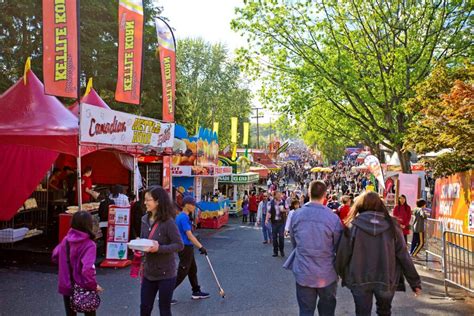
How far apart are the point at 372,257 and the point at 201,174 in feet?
51.8

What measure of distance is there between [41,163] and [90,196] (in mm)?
2577

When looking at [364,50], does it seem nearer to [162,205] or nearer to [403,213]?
→ [403,213]

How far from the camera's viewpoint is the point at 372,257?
3949 millimetres

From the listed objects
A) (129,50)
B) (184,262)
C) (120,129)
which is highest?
(129,50)

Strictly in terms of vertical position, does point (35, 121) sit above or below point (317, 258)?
above

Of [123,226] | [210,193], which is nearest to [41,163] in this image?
[123,226]

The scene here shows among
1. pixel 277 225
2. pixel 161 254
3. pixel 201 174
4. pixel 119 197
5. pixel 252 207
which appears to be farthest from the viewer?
pixel 252 207

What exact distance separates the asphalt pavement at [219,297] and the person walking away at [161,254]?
5.87ft

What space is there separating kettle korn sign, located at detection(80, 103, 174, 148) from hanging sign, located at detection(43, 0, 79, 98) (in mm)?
587

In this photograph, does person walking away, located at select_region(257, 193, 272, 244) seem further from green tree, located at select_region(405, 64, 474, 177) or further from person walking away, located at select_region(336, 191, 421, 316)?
person walking away, located at select_region(336, 191, 421, 316)

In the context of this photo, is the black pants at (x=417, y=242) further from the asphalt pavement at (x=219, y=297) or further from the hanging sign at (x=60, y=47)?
the hanging sign at (x=60, y=47)

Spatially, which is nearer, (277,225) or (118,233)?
(118,233)

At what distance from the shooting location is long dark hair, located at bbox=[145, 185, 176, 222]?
14.6 feet

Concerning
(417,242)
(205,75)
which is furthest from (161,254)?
(205,75)
